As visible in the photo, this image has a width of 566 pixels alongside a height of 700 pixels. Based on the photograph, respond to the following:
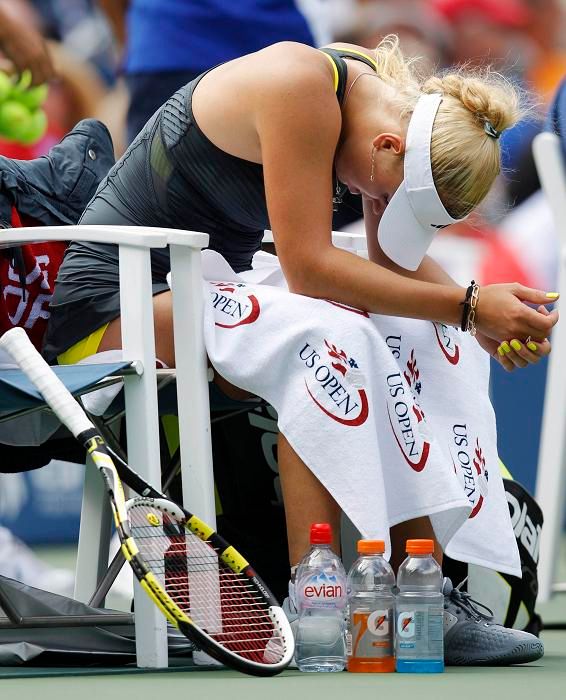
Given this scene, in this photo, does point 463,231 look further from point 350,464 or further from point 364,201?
point 350,464

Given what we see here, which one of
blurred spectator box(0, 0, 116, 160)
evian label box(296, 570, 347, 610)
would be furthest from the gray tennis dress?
blurred spectator box(0, 0, 116, 160)

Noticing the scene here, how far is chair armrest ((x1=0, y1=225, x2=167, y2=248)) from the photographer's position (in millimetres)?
2758

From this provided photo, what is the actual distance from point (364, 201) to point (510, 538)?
2.49 ft

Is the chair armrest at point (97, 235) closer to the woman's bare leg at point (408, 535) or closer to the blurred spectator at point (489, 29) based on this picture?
the woman's bare leg at point (408, 535)

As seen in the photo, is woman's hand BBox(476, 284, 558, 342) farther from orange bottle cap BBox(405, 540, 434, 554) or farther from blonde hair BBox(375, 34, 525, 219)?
orange bottle cap BBox(405, 540, 434, 554)

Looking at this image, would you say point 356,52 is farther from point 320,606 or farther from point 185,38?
point 185,38

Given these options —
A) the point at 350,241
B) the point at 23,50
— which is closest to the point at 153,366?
the point at 350,241

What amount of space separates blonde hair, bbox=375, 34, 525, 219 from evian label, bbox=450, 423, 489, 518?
41 centimetres

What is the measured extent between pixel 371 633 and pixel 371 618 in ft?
0.10

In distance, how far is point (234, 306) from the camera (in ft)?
9.39

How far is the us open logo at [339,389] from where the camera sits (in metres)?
2.71

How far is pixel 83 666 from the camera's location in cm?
279

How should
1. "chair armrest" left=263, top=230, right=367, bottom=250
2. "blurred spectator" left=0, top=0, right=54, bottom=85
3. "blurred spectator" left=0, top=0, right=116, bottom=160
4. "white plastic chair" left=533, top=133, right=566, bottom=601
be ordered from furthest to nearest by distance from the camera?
1. "blurred spectator" left=0, top=0, right=116, bottom=160
2. "blurred spectator" left=0, top=0, right=54, bottom=85
3. "white plastic chair" left=533, top=133, right=566, bottom=601
4. "chair armrest" left=263, top=230, right=367, bottom=250

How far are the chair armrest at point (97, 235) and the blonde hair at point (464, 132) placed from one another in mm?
522
